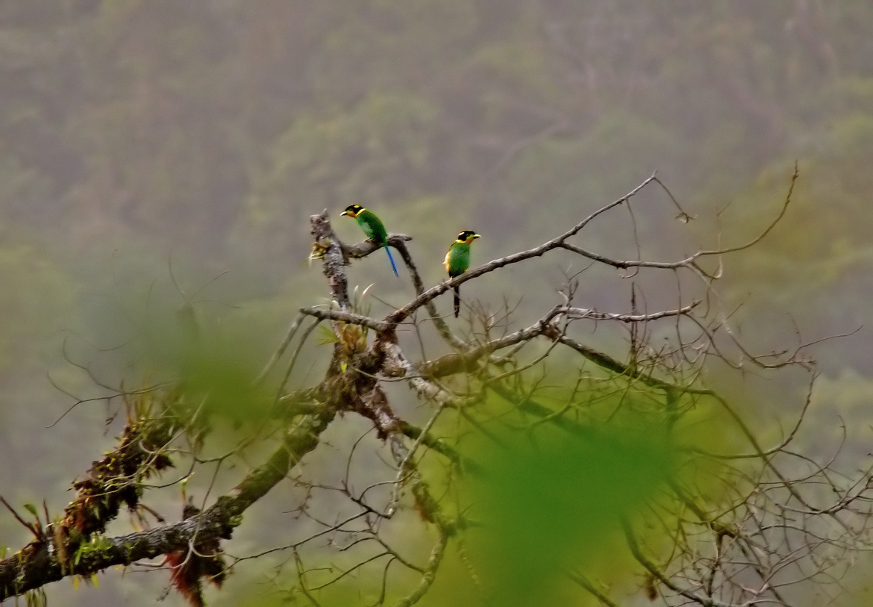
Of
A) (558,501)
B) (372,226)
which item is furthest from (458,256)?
(558,501)

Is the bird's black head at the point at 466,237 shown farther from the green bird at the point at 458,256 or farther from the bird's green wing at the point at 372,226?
the bird's green wing at the point at 372,226

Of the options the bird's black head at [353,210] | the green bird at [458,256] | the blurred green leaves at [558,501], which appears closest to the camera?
the blurred green leaves at [558,501]

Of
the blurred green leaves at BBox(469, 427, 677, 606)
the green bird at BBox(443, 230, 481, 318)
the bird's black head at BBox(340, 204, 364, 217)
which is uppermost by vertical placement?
the bird's black head at BBox(340, 204, 364, 217)

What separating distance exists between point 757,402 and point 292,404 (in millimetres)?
1281

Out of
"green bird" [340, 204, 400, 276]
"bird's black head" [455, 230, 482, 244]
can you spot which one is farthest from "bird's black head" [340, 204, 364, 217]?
"bird's black head" [455, 230, 482, 244]

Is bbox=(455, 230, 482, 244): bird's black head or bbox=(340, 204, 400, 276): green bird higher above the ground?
bbox=(340, 204, 400, 276): green bird

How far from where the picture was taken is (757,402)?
201 cm

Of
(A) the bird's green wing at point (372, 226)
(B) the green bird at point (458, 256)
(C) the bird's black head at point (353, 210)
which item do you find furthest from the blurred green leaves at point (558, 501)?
(C) the bird's black head at point (353, 210)

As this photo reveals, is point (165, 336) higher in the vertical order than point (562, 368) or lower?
higher

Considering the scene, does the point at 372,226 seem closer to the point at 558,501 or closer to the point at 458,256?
the point at 458,256

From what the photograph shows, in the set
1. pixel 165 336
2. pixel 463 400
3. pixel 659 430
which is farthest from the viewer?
pixel 165 336

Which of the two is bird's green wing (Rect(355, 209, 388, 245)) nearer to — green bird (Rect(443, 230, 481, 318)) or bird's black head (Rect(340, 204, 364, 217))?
bird's black head (Rect(340, 204, 364, 217))

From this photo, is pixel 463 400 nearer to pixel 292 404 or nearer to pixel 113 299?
pixel 292 404

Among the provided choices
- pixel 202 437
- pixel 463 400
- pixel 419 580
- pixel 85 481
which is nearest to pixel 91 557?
pixel 85 481
